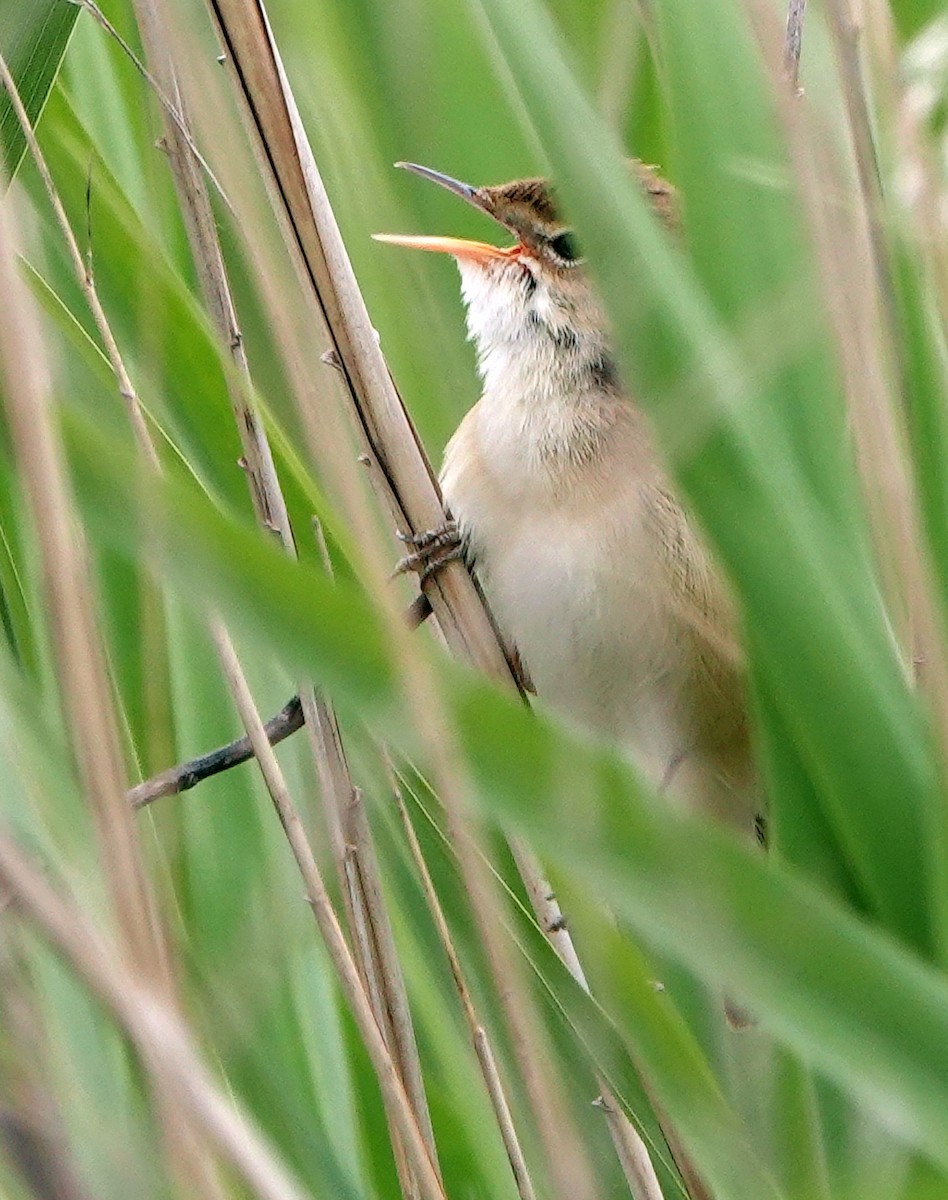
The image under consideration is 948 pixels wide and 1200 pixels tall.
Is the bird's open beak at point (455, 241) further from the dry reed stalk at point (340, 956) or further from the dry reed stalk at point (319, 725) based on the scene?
the dry reed stalk at point (340, 956)

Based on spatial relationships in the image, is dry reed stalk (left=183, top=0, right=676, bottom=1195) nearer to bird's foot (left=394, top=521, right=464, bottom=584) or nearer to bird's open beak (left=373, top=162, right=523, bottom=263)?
bird's foot (left=394, top=521, right=464, bottom=584)

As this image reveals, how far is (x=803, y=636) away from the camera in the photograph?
759 millimetres

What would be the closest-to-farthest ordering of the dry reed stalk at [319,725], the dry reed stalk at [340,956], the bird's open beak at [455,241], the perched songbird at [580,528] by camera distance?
the dry reed stalk at [340,956] < the dry reed stalk at [319,725] < the bird's open beak at [455,241] < the perched songbird at [580,528]

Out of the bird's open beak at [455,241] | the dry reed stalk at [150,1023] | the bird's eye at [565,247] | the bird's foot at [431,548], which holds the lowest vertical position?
the dry reed stalk at [150,1023]

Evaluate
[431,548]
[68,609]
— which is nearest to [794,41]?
Result: [431,548]

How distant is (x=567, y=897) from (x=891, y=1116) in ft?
0.60

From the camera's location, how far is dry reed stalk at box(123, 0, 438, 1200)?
991 millimetres

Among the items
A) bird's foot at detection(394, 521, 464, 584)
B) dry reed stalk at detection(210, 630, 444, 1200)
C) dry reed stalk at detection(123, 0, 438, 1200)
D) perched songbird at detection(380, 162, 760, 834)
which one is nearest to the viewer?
dry reed stalk at detection(210, 630, 444, 1200)

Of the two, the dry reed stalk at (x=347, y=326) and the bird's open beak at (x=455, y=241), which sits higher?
the bird's open beak at (x=455, y=241)

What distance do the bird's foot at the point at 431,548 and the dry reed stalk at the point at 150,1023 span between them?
1.73ft

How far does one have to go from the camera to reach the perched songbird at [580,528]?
139cm

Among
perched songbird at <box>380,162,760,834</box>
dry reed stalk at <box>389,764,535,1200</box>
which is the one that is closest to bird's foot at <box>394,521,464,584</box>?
dry reed stalk at <box>389,764,535,1200</box>

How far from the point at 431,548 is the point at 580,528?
0.99ft

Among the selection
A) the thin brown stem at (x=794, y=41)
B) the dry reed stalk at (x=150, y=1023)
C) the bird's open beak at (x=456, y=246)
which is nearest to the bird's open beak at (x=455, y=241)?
the bird's open beak at (x=456, y=246)
